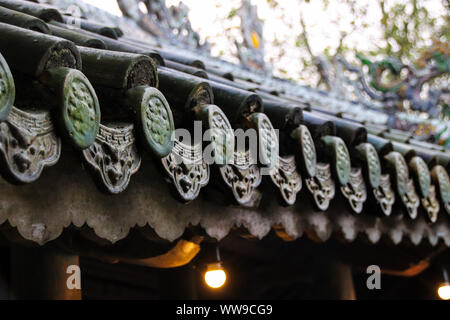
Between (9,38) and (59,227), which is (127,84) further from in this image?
(59,227)

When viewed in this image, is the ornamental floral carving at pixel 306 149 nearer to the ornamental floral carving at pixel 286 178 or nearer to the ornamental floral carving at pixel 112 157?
the ornamental floral carving at pixel 286 178

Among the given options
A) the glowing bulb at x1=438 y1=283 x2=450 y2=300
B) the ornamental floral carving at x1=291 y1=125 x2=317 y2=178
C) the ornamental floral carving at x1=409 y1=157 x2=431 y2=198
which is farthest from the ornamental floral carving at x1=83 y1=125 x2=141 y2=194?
the glowing bulb at x1=438 y1=283 x2=450 y2=300

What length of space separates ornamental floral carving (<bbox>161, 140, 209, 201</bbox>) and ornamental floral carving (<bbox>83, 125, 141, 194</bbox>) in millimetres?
144

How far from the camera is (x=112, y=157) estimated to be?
171 cm

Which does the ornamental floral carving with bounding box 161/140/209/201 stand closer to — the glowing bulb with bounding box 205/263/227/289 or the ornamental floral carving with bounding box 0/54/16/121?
the ornamental floral carving with bounding box 0/54/16/121

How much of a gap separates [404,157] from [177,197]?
1.63m

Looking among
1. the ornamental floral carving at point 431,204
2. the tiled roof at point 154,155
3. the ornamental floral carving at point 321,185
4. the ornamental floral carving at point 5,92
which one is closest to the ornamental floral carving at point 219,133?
the tiled roof at point 154,155

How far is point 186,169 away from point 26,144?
0.61 metres

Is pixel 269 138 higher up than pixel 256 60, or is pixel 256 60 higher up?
pixel 256 60

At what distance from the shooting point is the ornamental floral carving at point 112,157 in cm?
166

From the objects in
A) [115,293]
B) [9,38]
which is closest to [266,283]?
[115,293]

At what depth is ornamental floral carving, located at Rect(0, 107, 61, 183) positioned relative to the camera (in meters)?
1.42

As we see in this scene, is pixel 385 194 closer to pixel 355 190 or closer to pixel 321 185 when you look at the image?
pixel 355 190

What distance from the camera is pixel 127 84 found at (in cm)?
182
